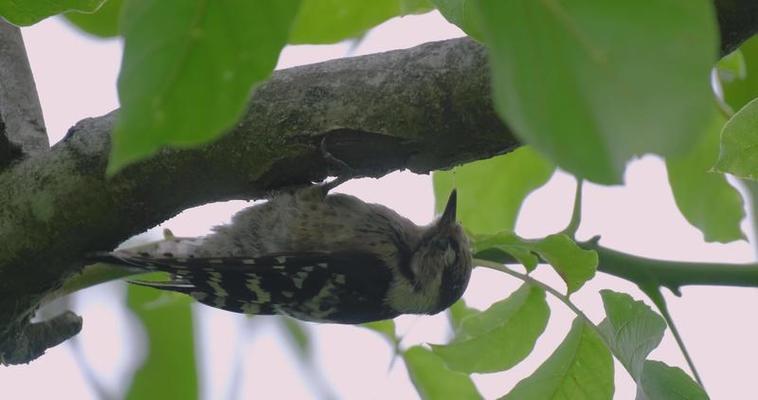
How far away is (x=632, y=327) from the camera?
189 cm

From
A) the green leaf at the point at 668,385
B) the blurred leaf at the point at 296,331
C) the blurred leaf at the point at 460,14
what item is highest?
the blurred leaf at the point at 460,14

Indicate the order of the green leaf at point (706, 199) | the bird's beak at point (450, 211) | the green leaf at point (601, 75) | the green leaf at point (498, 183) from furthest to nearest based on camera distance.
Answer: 1. the bird's beak at point (450, 211)
2. the green leaf at point (498, 183)
3. the green leaf at point (706, 199)
4. the green leaf at point (601, 75)

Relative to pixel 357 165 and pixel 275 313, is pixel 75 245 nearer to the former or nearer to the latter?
pixel 357 165

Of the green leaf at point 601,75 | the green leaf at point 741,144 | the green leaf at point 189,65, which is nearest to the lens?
the green leaf at point 601,75

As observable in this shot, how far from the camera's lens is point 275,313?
3.19m

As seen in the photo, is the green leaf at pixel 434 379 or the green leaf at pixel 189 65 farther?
the green leaf at pixel 434 379

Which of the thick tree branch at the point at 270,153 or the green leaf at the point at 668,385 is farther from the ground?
the thick tree branch at the point at 270,153

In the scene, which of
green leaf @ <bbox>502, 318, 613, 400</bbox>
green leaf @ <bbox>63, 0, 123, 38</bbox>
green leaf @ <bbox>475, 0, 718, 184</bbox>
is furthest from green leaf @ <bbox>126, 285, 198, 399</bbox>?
green leaf @ <bbox>475, 0, 718, 184</bbox>

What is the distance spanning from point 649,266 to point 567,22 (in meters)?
1.54

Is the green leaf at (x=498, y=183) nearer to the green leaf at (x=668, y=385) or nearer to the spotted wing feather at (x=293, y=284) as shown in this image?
the spotted wing feather at (x=293, y=284)

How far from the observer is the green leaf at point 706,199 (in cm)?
260

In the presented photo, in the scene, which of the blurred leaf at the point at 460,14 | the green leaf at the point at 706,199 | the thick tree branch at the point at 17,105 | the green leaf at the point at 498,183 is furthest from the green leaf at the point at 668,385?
the thick tree branch at the point at 17,105

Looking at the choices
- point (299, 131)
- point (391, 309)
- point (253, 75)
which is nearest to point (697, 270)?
point (299, 131)

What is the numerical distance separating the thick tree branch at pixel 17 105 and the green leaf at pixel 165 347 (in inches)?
25.3
